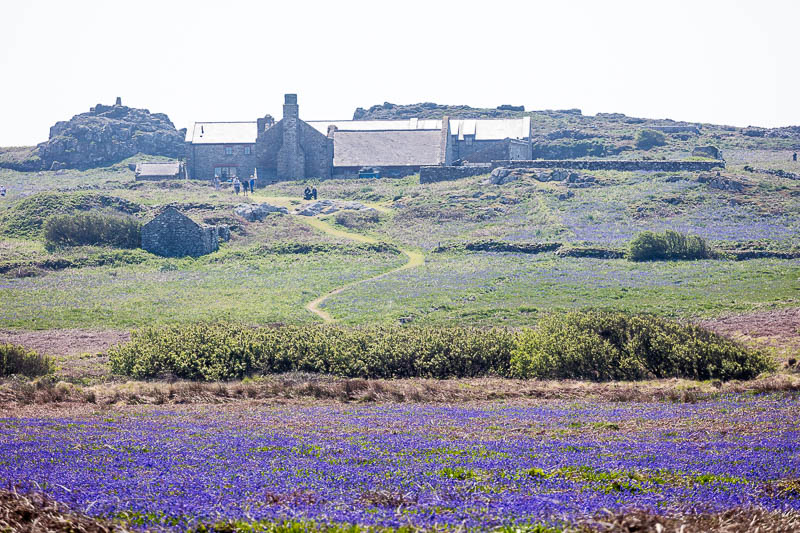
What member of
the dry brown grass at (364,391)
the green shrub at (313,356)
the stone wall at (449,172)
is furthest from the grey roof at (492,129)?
the dry brown grass at (364,391)

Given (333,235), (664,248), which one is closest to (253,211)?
(333,235)

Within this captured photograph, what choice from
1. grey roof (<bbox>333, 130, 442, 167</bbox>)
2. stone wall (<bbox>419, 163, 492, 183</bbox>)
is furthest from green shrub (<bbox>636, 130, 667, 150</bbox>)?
stone wall (<bbox>419, 163, 492, 183</bbox>)

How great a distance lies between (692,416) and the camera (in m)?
14.0

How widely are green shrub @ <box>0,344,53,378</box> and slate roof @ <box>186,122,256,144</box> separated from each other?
63166 mm

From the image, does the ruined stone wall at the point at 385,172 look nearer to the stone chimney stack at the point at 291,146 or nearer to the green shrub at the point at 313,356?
the stone chimney stack at the point at 291,146

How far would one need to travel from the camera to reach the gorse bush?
68.2 ft

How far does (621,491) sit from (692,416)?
6638mm

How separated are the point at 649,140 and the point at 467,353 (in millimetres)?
86984

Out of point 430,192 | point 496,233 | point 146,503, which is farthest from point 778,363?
point 430,192

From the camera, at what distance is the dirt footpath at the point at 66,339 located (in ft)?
82.1

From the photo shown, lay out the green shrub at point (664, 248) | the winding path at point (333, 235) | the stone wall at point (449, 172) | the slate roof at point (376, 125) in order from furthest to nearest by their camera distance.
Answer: the slate roof at point (376, 125)
the stone wall at point (449, 172)
the green shrub at point (664, 248)
the winding path at point (333, 235)

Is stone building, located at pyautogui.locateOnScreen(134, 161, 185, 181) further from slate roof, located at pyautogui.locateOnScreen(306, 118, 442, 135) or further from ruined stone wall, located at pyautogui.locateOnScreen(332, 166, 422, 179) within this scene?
ruined stone wall, located at pyautogui.locateOnScreen(332, 166, 422, 179)

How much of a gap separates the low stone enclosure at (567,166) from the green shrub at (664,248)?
980 inches

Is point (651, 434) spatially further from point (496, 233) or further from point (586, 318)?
point (496, 233)
